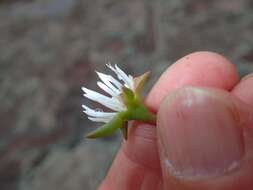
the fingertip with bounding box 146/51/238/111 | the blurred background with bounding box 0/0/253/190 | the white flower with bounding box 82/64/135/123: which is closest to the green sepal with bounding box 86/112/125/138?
the white flower with bounding box 82/64/135/123

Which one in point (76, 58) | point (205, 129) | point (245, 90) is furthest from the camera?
point (76, 58)

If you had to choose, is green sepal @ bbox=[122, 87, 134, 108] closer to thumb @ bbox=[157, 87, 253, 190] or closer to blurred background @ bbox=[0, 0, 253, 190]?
thumb @ bbox=[157, 87, 253, 190]

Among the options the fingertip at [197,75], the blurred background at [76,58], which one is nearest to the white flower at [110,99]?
the fingertip at [197,75]

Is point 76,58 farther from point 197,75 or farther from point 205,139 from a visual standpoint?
point 205,139

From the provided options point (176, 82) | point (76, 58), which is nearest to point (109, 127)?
point (176, 82)

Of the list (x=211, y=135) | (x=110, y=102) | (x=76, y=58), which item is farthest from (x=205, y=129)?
(x=76, y=58)

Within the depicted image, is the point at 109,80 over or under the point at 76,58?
over

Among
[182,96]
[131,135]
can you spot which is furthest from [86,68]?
[182,96]

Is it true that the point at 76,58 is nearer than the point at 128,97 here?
No

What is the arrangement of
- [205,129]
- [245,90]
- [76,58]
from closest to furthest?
[205,129] < [245,90] < [76,58]
